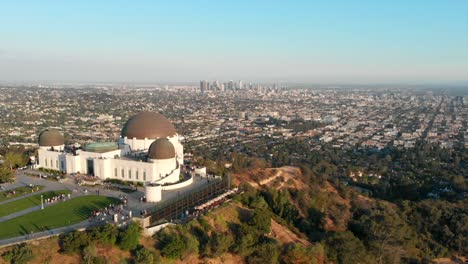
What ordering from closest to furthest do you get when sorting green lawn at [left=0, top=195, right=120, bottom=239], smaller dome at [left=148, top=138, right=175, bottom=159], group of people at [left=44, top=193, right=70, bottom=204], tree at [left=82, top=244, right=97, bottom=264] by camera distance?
tree at [left=82, top=244, right=97, bottom=264], green lawn at [left=0, top=195, right=120, bottom=239], group of people at [left=44, top=193, right=70, bottom=204], smaller dome at [left=148, top=138, right=175, bottom=159]

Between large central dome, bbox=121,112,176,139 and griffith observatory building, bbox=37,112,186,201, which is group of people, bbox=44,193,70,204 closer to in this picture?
griffith observatory building, bbox=37,112,186,201

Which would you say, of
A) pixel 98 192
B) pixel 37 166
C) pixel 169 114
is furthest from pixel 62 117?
pixel 98 192

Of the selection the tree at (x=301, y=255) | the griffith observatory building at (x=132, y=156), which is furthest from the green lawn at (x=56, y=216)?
the tree at (x=301, y=255)

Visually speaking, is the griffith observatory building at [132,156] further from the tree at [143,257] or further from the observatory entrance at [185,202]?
the tree at [143,257]

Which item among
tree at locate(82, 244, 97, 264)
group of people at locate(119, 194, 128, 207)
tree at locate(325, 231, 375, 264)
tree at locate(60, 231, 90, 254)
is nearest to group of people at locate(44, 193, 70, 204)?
group of people at locate(119, 194, 128, 207)

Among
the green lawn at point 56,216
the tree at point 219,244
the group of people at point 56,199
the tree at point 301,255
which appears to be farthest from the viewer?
the group of people at point 56,199
